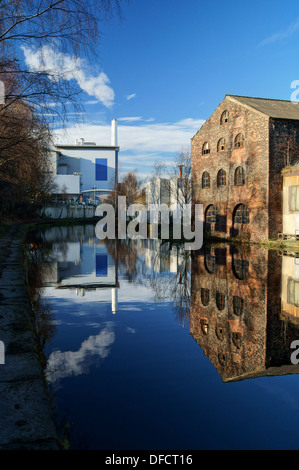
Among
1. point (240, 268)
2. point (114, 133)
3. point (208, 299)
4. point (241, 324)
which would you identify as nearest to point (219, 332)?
point (241, 324)

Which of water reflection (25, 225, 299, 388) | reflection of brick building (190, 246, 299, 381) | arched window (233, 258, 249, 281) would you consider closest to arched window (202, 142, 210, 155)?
water reflection (25, 225, 299, 388)

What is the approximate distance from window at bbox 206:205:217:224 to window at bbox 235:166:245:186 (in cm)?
282

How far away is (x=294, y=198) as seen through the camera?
18188 millimetres

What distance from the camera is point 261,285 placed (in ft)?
26.6

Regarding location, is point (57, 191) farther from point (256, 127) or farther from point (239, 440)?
point (239, 440)

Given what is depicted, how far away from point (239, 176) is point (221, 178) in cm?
192

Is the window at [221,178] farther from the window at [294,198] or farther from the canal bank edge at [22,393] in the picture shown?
the canal bank edge at [22,393]

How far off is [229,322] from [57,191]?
164 ft

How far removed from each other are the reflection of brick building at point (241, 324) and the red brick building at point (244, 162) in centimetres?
1040

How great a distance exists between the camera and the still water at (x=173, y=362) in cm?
266

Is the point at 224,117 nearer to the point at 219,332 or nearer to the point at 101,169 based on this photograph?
the point at 219,332

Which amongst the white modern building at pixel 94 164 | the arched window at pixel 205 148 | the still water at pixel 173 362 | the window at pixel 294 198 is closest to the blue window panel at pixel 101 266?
the still water at pixel 173 362

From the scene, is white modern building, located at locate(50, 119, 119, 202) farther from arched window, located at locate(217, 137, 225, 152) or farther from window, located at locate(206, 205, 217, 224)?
arched window, located at locate(217, 137, 225, 152)

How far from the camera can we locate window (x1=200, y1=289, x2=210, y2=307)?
6.66 meters
